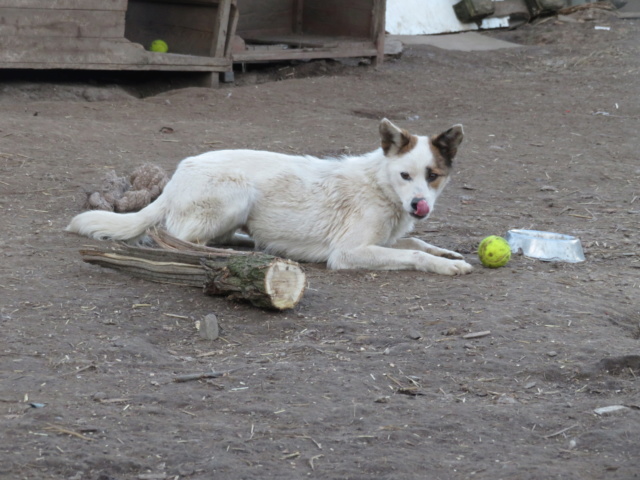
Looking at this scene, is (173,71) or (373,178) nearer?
(373,178)

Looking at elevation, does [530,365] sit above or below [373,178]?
below

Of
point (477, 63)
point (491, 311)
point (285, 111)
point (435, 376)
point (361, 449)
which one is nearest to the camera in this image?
point (361, 449)

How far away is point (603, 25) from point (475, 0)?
2.53 m

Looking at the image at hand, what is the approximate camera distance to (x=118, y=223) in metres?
5.51

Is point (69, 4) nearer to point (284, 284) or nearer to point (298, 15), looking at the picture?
point (298, 15)

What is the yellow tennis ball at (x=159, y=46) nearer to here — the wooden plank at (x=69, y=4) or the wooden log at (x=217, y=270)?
the wooden plank at (x=69, y=4)

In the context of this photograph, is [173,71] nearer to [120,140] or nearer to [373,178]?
[120,140]

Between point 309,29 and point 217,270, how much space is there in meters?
10.2

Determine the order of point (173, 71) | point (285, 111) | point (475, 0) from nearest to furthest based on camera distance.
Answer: point (285, 111) < point (173, 71) < point (475, 0)

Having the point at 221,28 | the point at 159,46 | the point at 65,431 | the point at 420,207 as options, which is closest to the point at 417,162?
the point at 420,207

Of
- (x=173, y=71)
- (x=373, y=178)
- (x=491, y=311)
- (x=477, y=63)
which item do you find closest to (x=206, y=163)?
(x=373, y=178)

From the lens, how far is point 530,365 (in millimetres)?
4031

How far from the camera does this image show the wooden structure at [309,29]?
1220cm

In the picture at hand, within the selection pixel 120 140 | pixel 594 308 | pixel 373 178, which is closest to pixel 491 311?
pixel 594 308
